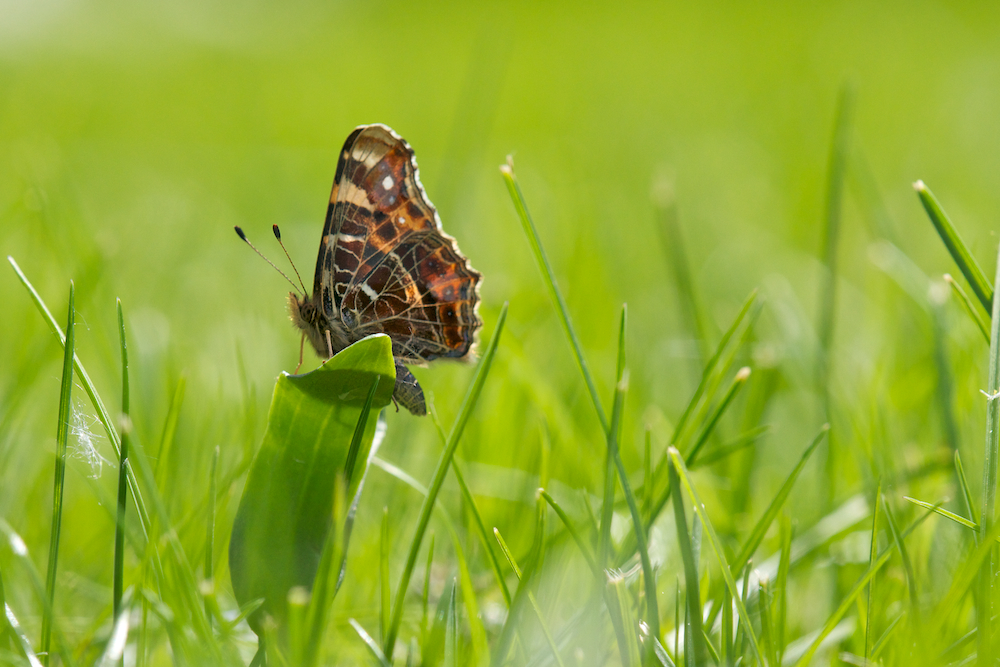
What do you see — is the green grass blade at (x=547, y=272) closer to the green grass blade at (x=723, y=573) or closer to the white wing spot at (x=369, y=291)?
the green grass blade at (x=723, y=573)

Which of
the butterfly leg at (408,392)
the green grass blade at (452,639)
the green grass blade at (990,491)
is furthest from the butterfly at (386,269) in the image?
the green grass blade at (990,491)

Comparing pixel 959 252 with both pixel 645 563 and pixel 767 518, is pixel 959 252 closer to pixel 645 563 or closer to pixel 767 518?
pixel 767 518

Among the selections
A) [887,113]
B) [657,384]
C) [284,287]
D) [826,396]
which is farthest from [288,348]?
[887,113]

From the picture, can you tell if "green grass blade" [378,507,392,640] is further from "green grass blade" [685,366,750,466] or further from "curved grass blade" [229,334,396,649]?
"green grass blade" [685,366,750,466]

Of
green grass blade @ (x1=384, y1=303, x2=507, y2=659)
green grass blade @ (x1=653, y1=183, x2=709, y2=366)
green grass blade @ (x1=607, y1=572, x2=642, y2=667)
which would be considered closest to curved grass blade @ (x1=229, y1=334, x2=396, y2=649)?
green grass blade @ (x1=384, y1=303, x2=507, y2=659)

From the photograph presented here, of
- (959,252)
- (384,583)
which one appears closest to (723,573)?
(384,583)

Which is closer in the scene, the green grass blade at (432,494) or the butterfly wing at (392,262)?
the green grass blade at (432,494)

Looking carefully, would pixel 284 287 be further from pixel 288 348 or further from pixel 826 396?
pixel 826 396

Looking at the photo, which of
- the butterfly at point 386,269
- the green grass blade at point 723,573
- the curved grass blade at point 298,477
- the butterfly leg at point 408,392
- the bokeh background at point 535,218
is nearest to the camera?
the green grass blade at point 723,573
